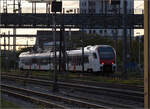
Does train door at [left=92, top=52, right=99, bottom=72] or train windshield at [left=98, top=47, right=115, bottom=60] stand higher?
train windshield at [left=98, top=47, right=115, bottom=60]

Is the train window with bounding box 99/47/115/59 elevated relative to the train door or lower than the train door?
elevated

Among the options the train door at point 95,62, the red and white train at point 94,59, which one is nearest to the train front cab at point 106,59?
the red and white train at point 94,59

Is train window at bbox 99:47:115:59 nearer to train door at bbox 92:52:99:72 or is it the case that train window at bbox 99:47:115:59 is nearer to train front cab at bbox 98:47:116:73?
train front cab at bbox 98:47:116:73

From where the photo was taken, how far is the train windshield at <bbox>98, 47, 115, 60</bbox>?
129 ft

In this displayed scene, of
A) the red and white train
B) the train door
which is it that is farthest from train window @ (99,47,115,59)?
the train door

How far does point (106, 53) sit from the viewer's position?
1560 inches

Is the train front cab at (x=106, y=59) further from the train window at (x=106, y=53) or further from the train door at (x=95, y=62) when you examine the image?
the train door at (x=95, y=62)

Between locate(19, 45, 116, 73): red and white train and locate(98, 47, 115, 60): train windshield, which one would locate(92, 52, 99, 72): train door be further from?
locate(98, 47, 115, 60): train windshield

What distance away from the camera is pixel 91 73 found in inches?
1715

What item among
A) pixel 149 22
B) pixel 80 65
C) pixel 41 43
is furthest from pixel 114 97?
pixel 41 43

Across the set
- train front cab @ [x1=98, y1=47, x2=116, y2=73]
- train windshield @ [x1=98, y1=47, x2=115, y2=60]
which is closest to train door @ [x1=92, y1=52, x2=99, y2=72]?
train front cab @ [x1=98, y1=47, x2=116, y2=73]

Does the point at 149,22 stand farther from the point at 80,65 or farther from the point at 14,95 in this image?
the point at 80,65

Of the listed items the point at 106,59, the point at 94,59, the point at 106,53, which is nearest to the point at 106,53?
the point at 106,53

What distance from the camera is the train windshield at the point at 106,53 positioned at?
39.4 meters
